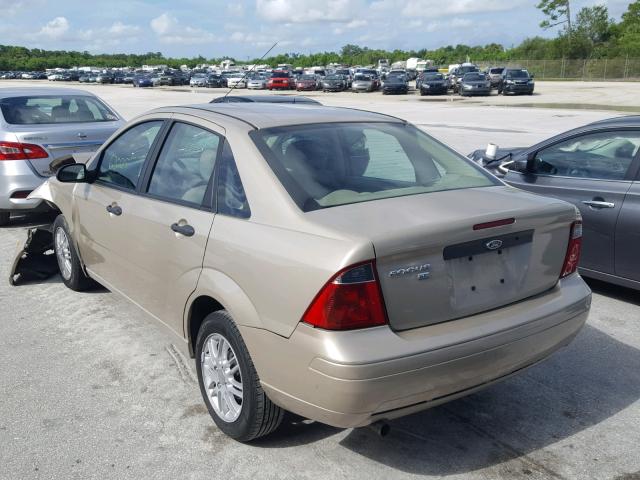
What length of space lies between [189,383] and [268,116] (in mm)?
1736

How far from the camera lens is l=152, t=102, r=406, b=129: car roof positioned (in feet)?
12.3

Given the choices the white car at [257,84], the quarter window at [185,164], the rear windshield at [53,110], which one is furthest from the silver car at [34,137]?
the white car at [257,84]

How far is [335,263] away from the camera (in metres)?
2.74

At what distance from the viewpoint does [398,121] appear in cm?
432

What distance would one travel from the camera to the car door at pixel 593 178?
5348 mm

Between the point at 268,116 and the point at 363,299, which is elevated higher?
the point at 268,116

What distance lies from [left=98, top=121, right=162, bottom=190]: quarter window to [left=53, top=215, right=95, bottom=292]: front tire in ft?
3.11

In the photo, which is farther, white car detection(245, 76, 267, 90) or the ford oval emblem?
white car detection(245, 76, 267, 90)

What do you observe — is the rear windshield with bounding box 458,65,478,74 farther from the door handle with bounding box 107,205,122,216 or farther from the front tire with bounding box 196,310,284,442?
the front tire with bounding box 196,310,284,442

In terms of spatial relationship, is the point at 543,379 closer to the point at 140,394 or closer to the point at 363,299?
the point at 363,299

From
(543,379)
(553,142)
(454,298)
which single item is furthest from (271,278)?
(553,142)

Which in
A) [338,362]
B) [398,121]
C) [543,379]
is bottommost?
[543,379]

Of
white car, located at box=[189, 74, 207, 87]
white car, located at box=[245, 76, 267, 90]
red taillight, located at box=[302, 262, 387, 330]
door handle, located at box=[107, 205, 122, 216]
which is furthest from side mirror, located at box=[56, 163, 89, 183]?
white car, located at box=[189, 74, 207, 87]

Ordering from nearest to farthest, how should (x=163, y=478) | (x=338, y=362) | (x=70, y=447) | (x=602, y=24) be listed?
(x=338, y=362) → (x=163, y=478) → (x=70, y=447) → (x=602, y=24)
